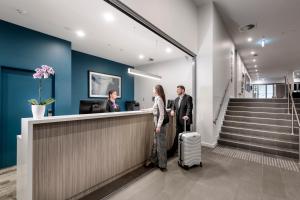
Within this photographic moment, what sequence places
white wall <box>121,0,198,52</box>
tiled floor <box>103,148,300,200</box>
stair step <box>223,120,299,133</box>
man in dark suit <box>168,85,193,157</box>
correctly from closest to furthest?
1. tiled floor <box>103,148,300,200</box>
2. white wall <box>121,0,198,52</box>
3. man in dark suit <box>168,85,193,157</box>
4. stair step <box>223,120,299,133</box>

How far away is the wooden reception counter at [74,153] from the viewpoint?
1678mm

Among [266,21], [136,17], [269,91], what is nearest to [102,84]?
[136,17]

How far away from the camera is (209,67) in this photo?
14.7 feet

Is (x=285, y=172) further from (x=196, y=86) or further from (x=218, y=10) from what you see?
(x=218, y=10)

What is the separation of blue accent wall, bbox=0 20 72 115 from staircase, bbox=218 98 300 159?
4737mm

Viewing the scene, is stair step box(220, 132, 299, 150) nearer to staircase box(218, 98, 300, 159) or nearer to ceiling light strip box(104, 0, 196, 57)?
staircase box(218, 98, 300, 159)

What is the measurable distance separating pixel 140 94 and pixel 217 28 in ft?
13.5

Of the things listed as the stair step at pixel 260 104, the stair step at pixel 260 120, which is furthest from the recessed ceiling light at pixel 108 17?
the stair step at pixel 260 104

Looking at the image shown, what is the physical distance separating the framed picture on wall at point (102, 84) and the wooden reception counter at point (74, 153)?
3523 mm

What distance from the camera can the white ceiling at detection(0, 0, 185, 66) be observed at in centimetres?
282

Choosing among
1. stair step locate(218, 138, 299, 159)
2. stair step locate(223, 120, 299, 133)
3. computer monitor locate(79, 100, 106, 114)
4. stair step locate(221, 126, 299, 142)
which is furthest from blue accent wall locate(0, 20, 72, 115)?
stair step locate(223, 120, 299, 133)

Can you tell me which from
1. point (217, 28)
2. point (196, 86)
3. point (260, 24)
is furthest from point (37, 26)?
point (260, 24)

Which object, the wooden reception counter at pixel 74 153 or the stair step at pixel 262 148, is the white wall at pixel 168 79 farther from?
the wooden reception counter at pixel 74 153

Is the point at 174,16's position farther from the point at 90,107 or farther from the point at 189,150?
the point at 189,150
